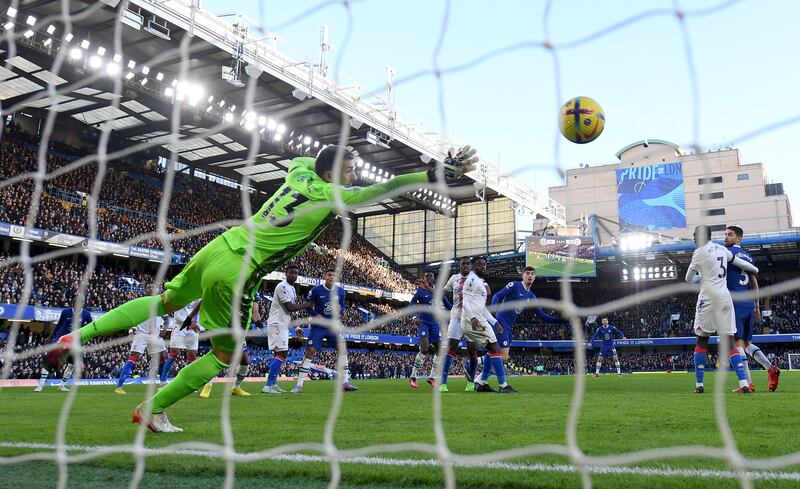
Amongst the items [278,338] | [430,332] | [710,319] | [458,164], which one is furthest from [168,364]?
[458,164]

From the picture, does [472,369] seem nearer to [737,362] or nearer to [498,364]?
[498,364]

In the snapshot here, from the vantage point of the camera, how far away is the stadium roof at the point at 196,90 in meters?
20.2

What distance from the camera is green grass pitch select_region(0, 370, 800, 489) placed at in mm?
2789

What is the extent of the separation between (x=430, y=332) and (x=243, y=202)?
491 cm

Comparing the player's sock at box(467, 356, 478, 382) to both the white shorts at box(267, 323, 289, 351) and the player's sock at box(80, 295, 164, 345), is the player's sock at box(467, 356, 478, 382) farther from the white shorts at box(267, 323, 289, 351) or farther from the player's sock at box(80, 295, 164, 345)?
the player's sock at box(80, 295, 164, 345)

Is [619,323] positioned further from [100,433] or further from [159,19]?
[100,433]

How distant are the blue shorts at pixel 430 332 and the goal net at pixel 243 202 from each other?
2401 millimetres

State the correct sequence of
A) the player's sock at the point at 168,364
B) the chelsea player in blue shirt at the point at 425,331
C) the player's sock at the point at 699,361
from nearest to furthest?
the player's sock at the point at 699,361, the chelsea player in blue shirt at the point at 425,331, the player's sock at the point at 168,364

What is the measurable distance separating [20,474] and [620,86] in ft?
11.6

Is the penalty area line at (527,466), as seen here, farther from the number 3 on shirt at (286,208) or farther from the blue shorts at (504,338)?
the blue shorts at (504,338)

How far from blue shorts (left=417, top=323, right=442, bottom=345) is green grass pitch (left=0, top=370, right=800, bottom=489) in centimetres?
428

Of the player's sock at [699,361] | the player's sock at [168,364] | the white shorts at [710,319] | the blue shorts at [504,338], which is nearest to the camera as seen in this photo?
the white shorts at [710,319]

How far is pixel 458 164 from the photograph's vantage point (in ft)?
11.4

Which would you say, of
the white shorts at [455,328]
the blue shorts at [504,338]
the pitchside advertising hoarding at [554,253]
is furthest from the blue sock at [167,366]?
the pitchside advertising hoarding at [554,253]
